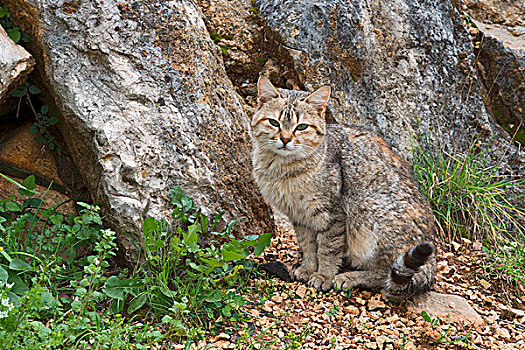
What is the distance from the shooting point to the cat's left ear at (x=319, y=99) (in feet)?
12.6

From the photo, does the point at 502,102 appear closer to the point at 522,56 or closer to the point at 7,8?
the point at 522,56

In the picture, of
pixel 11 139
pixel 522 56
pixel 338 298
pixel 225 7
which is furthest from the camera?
pixel 522 56

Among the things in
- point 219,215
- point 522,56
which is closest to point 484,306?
point 219,215

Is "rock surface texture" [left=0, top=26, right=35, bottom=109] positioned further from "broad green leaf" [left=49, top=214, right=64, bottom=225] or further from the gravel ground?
the gravel ground

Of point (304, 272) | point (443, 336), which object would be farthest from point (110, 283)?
point (443, 336)

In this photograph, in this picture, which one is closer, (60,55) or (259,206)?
(60,55)

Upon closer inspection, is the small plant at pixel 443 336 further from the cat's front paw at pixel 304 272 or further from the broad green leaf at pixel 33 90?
the broad green leaf at pixel 33 90

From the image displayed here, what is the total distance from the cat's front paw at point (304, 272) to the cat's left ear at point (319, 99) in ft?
4.17

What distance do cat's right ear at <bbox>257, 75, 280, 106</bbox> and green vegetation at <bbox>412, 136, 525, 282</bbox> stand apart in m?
1.87

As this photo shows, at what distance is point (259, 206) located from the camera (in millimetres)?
4234

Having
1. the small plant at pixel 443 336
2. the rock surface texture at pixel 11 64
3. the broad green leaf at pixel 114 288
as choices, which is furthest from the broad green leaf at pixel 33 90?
the small plant at pixel 443 336

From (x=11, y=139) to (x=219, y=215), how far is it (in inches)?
77.8

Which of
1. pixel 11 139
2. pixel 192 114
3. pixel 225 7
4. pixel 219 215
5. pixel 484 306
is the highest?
pixel 225 7

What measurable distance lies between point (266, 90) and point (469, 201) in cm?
246
